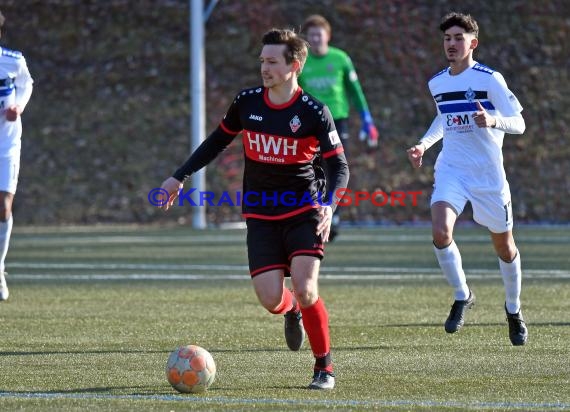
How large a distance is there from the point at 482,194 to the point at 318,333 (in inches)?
91.7

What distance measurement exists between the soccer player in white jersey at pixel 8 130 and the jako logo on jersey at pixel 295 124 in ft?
13.7

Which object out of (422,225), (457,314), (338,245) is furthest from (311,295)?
(422,225)

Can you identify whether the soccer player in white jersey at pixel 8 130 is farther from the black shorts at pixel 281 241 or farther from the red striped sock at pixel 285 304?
the black shorts at pixel 281 241

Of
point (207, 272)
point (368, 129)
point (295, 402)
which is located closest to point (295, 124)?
point (295, 402)

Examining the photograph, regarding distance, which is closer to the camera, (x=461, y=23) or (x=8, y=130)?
(x=461, y=23)

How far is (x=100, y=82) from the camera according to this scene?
Answer: 25656mm

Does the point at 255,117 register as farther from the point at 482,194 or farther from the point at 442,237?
the point at 482,194

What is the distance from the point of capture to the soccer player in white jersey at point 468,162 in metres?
9.09

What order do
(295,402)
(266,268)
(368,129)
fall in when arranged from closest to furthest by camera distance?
1. (295,402)
2. (266,268)
3. (368,129)

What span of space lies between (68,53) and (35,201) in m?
4.79

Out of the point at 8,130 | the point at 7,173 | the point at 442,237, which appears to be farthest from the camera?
the point at 8,130

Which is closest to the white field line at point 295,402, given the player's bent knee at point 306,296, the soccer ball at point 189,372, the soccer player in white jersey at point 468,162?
the soccer ball at point 189,372

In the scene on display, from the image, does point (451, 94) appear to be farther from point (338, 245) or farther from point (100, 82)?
point (100, 82)

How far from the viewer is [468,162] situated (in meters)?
9.16
